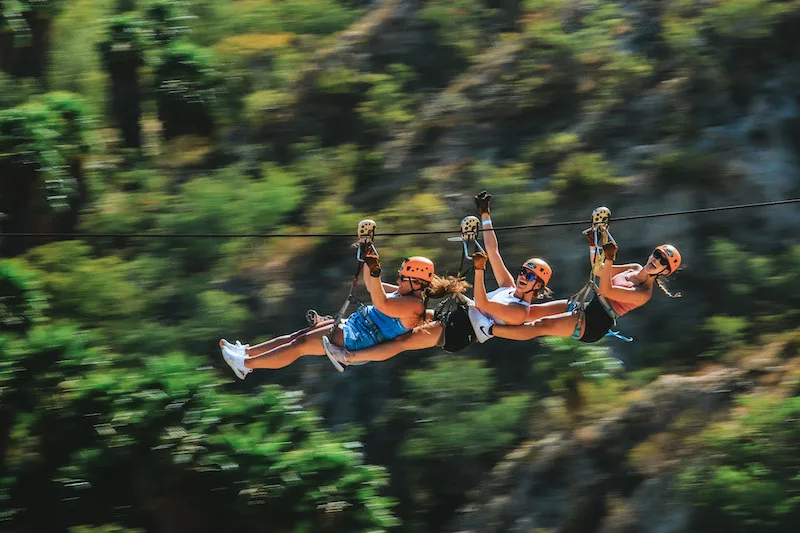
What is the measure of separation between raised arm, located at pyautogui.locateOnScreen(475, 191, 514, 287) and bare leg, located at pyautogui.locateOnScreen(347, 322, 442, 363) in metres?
0.62

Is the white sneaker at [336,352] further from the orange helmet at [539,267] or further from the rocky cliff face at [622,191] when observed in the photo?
the rocky cliff face at [622,191]

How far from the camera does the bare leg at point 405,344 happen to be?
973 cm

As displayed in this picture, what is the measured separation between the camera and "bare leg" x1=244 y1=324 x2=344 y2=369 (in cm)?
1005

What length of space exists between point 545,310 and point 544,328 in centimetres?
14

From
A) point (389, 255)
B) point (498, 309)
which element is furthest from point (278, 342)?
point (389, 255)

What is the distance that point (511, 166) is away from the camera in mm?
16656

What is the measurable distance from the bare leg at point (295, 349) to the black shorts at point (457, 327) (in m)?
0.84

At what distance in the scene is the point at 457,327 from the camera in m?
9.66

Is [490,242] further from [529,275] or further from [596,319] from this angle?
[596,319]

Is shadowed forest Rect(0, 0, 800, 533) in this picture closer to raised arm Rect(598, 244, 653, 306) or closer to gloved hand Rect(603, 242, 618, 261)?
raised arm Rect(598, 244, 653, 306)

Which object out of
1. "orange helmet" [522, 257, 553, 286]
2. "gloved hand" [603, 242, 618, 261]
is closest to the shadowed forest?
"orange helmet" [522, 257, 553, 286]

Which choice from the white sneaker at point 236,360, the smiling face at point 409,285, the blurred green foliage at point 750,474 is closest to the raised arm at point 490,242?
the smiling face at point 409,285

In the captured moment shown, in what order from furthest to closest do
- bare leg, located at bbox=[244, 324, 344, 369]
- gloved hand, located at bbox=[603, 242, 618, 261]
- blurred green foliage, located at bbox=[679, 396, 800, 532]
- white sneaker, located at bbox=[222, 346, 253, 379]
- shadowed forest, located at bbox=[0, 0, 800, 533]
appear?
blurred green foliage, located at bbox=[679, 396, 800, 532] < shadowed forest, located at bbox=[0, 0, 800, 533] < white sneaker, located at bbox=[222, 346, 253, 379] < bare leg, located at bbox=[244, 324, 344, 369] < gloved hand, located at bbox=[603, 242, 618, 261]

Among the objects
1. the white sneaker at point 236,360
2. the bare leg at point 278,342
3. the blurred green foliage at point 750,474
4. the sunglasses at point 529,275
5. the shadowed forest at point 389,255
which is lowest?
the blurred green foliage at point 750,474
